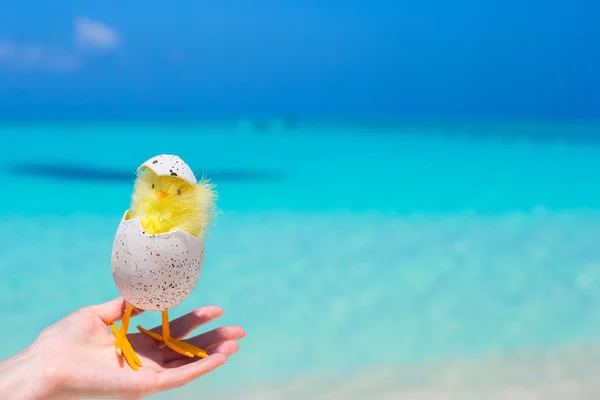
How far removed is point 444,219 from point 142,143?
37.9ft

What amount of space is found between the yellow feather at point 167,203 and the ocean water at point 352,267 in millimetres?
1531

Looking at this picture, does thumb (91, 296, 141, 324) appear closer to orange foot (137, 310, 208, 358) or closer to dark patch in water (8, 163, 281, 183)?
orange foot (137, 310, 208, 358)

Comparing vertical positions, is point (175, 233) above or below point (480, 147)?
below

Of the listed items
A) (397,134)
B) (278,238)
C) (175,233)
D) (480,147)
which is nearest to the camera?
(175,233)

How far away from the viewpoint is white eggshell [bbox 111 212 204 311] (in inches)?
82.3

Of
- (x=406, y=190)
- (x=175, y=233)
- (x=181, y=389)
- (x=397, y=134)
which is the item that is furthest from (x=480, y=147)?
(x=175, y=233)

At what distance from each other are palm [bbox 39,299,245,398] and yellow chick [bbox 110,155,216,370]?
83 millimetres

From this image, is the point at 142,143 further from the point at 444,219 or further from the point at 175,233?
the point at 175,233

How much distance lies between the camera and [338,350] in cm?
381

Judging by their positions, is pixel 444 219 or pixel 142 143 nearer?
pixel 444 219

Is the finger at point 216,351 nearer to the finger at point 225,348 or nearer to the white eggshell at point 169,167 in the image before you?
the finger at point 225,348

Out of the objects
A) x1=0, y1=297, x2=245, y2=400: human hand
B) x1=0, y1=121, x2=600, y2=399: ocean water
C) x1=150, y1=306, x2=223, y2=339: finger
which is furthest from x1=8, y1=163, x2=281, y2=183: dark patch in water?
x1=0, y1=297, x2=245, y2=400: human hand

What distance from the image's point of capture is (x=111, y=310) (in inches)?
95.7

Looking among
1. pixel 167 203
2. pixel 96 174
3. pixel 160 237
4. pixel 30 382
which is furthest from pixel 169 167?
pixel 96 174
